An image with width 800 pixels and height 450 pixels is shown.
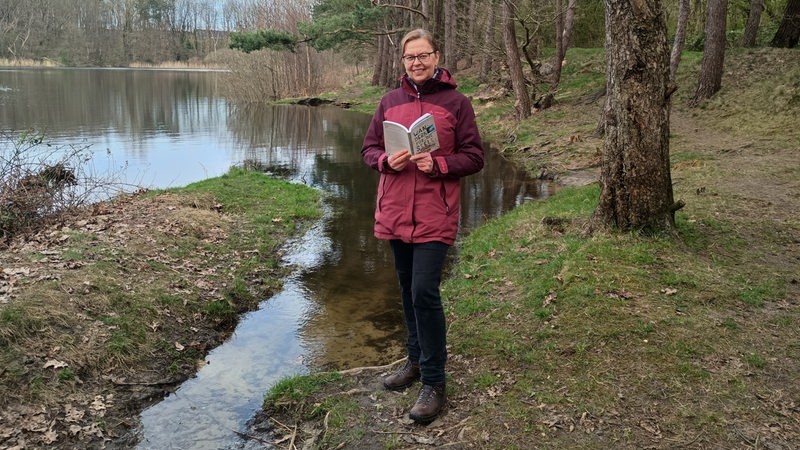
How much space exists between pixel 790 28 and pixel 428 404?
17.8m

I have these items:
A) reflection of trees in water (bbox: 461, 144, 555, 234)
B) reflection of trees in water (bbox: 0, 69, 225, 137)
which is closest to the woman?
reflection of trees in water (bbox: 461, 144, 555, 234)

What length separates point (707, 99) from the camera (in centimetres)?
1537

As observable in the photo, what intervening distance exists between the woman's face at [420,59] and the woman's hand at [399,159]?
1.52 feet

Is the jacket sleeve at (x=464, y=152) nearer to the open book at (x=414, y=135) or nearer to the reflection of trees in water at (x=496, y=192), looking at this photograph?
the open book at (x=414, y=135)

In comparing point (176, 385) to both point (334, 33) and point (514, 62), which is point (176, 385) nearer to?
point (514, 62)

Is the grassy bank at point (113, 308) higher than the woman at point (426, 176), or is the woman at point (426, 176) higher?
the woman at point (426, 176)

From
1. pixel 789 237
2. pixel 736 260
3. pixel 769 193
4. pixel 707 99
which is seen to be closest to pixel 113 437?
pixel 736 260

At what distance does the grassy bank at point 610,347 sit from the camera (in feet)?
12.0

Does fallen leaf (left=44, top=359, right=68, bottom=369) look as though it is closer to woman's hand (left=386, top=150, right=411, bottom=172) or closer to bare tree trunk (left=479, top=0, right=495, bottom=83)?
woman's hand (left=386, top=150, right=411, bottom=172)

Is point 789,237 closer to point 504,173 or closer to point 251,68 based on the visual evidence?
point 504,173

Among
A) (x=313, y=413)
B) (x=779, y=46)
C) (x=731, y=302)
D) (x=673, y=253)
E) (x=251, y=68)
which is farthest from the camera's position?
(x=251, y=68)

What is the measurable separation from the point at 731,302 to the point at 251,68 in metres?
38.0

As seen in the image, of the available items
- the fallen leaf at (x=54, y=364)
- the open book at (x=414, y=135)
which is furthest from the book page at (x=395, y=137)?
the fallen leaf at (x=54, y=364)

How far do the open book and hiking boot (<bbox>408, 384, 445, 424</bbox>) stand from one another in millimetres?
1592
